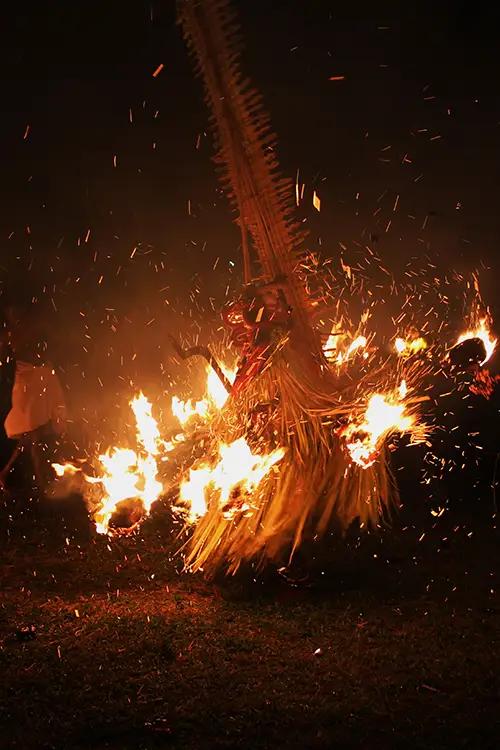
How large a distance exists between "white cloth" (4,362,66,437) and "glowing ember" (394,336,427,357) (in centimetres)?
403

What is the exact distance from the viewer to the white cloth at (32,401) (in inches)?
291

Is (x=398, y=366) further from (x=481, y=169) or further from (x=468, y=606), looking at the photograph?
(x=481, y=169)

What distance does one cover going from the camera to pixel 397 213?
31.5 feet

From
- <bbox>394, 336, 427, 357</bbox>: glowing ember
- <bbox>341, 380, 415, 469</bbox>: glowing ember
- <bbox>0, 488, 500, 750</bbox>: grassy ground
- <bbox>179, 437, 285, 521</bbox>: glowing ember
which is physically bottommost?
<bbox>0, 488, 500, 750</bbox>: grassy ground

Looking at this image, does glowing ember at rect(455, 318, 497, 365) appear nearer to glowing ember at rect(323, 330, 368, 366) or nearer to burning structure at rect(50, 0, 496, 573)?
glowing ember at rect(323, 330, 368, 366)

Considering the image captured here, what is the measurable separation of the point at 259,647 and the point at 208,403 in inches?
131

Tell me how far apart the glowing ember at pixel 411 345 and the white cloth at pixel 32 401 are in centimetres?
403

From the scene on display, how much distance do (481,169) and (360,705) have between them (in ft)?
25.3

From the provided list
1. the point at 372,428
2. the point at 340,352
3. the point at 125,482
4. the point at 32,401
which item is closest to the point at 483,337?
the point at 340,352

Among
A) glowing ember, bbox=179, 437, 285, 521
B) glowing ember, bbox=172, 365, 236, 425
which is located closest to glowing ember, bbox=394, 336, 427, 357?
glowing ember, bbox=172, 365, 236, 425

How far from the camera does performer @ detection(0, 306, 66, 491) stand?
7.40 meters

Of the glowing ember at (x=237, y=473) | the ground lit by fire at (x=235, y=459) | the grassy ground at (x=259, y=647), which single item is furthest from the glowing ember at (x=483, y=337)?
the glowing ember at (x=237, y=473)

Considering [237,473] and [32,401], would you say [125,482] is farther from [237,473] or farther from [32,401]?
[32,401]

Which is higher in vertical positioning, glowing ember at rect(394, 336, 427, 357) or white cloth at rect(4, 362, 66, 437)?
glowing ember at rect(394, 336, 427, 357)
